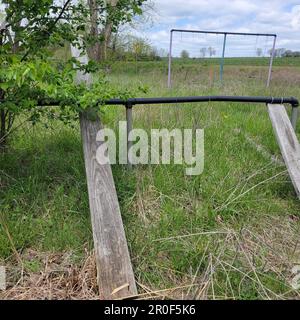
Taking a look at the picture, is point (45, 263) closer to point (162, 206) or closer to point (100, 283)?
point (100, 283)

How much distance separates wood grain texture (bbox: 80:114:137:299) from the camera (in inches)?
54.4

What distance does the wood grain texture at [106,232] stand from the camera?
1.38 meters

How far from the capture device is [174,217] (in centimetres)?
207

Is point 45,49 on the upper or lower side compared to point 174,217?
upper

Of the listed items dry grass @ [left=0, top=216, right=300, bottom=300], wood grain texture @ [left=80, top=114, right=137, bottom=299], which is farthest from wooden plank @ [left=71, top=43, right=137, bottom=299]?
dry grass @ [left=0, top=216, right=300, bottom=300]

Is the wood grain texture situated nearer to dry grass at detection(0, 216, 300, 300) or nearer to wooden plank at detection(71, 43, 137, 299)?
wooden plank at detection(71, 43, 137, 299)

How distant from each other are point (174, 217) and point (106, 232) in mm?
609

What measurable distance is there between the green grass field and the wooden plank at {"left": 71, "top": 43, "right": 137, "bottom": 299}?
0.68 feet

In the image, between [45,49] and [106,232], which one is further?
[45,49]

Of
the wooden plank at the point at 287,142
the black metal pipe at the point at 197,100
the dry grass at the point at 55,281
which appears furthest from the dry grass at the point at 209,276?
the black metal pipe at the point at 197,100

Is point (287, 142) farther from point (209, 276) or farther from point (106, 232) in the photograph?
point (106, 232)

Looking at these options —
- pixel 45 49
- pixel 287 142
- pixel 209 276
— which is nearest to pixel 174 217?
pixel 209 276

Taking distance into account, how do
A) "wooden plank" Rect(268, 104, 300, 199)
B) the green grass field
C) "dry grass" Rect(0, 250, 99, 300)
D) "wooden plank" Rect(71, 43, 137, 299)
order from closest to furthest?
"wooden plank" Rect(71, 43, 137, 299), "dry grass" Rect(0, 250, 99, 300), the green grass field, "wooden plank" Rect(268, 104, 300, 199)

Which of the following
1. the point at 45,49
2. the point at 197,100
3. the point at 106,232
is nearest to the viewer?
the point at 106,232
